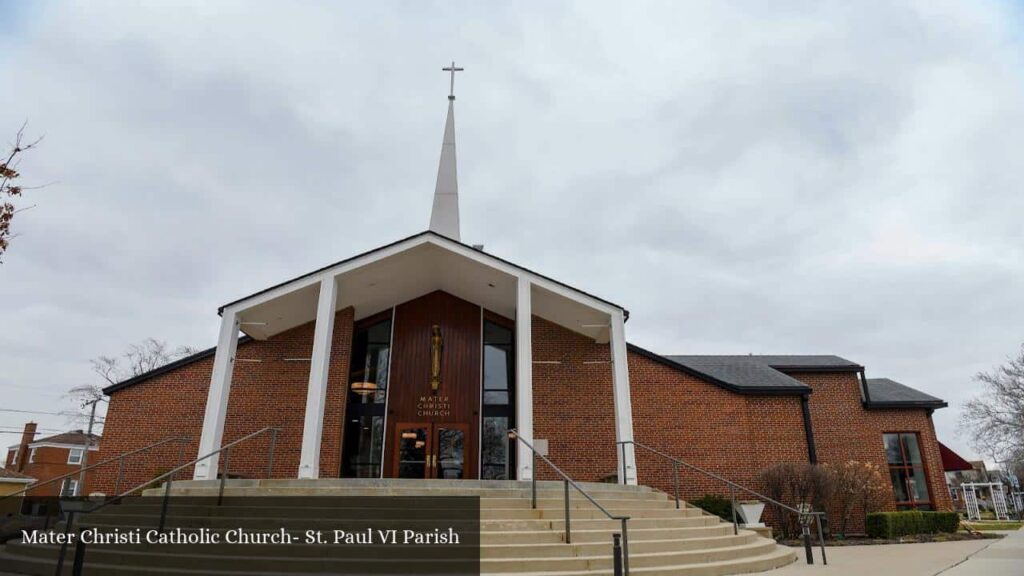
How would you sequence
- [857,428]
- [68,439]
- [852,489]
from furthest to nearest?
[68,439] → [857,428] → [852,489]

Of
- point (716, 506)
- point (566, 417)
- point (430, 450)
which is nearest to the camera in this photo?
point (716, 506)

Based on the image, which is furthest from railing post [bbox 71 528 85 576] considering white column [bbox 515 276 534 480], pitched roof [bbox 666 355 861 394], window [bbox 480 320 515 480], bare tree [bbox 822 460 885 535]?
bare tree [bbox 822 460 885 535]

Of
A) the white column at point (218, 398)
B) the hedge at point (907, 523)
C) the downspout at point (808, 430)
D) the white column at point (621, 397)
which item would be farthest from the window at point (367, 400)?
the hedge at point (907, 523)

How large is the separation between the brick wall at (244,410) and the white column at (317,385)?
7.39 ft

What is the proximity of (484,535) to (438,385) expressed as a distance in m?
7.38

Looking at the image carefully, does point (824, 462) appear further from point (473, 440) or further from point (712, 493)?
point (473, 440)

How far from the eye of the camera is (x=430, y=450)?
13789mm

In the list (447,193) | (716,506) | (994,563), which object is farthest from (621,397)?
(447,193)

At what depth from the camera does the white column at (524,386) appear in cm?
1063

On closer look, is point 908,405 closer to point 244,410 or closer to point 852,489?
point 852,489

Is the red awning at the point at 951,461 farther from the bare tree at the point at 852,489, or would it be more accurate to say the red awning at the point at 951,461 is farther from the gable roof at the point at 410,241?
the gable roof at the point at 410,241

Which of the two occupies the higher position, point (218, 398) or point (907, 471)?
point (218, 398)

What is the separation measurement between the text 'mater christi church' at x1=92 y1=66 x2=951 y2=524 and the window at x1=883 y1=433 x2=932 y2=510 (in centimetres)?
3

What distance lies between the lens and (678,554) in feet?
23.9
